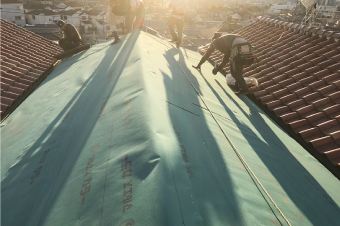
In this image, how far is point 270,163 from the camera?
11.6ft

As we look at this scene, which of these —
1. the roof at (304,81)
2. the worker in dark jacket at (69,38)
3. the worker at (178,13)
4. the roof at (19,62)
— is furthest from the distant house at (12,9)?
the roof at (304,81)

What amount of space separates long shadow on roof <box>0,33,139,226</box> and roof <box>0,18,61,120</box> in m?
1.99

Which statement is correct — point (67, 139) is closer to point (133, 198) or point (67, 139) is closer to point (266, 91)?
Result: point (133, 198)

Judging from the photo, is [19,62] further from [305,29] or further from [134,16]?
[305,29]

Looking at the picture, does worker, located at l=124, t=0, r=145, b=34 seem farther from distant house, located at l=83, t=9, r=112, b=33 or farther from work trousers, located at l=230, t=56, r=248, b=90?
distant house, located at l=83, t=9, r=112, b=33

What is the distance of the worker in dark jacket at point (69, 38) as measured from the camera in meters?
9.69

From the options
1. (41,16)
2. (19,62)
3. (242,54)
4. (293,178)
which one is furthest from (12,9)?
(293,178)

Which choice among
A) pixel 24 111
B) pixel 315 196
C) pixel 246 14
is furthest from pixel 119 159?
pixel 246 14

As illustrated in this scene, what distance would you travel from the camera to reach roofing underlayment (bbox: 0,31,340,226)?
7.41 ft

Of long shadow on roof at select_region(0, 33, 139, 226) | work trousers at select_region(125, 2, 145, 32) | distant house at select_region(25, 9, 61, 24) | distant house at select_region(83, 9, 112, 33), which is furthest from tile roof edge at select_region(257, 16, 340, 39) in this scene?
distant house at select_region(25, 9, 61, 24)

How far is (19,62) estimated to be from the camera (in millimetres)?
7789

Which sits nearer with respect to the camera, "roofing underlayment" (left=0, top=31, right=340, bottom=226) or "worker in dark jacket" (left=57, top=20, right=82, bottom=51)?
"roofing underlayment" (left=0, top=31, right=340, bottom=226)

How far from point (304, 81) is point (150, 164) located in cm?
475

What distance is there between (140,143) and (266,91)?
4.39 m
